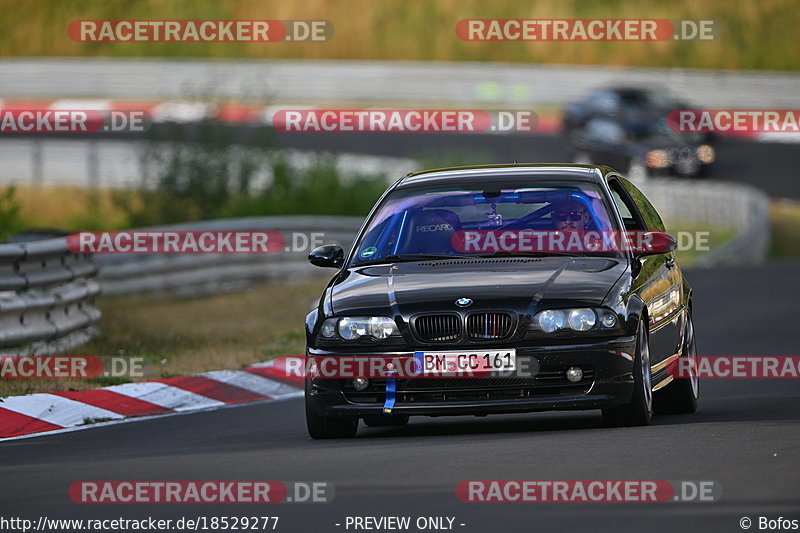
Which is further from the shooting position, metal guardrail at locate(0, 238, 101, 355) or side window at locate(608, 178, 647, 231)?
metal guardrail at locate(0, 238, 101, 355)

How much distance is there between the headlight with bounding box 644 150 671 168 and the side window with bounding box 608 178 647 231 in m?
23.0

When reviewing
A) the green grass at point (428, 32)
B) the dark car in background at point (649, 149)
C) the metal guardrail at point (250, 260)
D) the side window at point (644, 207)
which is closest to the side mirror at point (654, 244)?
the side window at point (644, 207)

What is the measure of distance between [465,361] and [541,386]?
414 millimetres

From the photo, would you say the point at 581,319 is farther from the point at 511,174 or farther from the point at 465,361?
the point at 511,174

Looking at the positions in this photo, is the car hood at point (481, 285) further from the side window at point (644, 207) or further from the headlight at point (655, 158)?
the headlight at point (655, 158)

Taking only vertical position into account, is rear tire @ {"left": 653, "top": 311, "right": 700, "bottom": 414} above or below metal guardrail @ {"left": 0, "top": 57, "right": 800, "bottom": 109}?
below

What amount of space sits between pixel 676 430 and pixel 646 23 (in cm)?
4400

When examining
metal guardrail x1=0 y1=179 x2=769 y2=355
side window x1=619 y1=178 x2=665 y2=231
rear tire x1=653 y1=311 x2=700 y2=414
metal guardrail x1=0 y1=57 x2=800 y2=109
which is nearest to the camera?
rear tire x1=653 y1=311 x2=700 y2=414

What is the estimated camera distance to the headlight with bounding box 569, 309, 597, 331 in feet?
30.3

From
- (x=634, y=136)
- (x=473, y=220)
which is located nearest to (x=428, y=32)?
(x=634, y=136)

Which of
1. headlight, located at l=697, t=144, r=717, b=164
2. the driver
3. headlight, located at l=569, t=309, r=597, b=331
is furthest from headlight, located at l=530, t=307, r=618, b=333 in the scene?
headlight, located at l=697, t=144, r=717, b=164

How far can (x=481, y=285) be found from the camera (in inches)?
370

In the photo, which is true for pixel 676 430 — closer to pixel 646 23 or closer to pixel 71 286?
pixel 71 286

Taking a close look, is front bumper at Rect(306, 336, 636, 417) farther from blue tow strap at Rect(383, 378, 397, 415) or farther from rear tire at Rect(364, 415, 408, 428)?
rear tire at Rect(364, 415, 408, 428)
